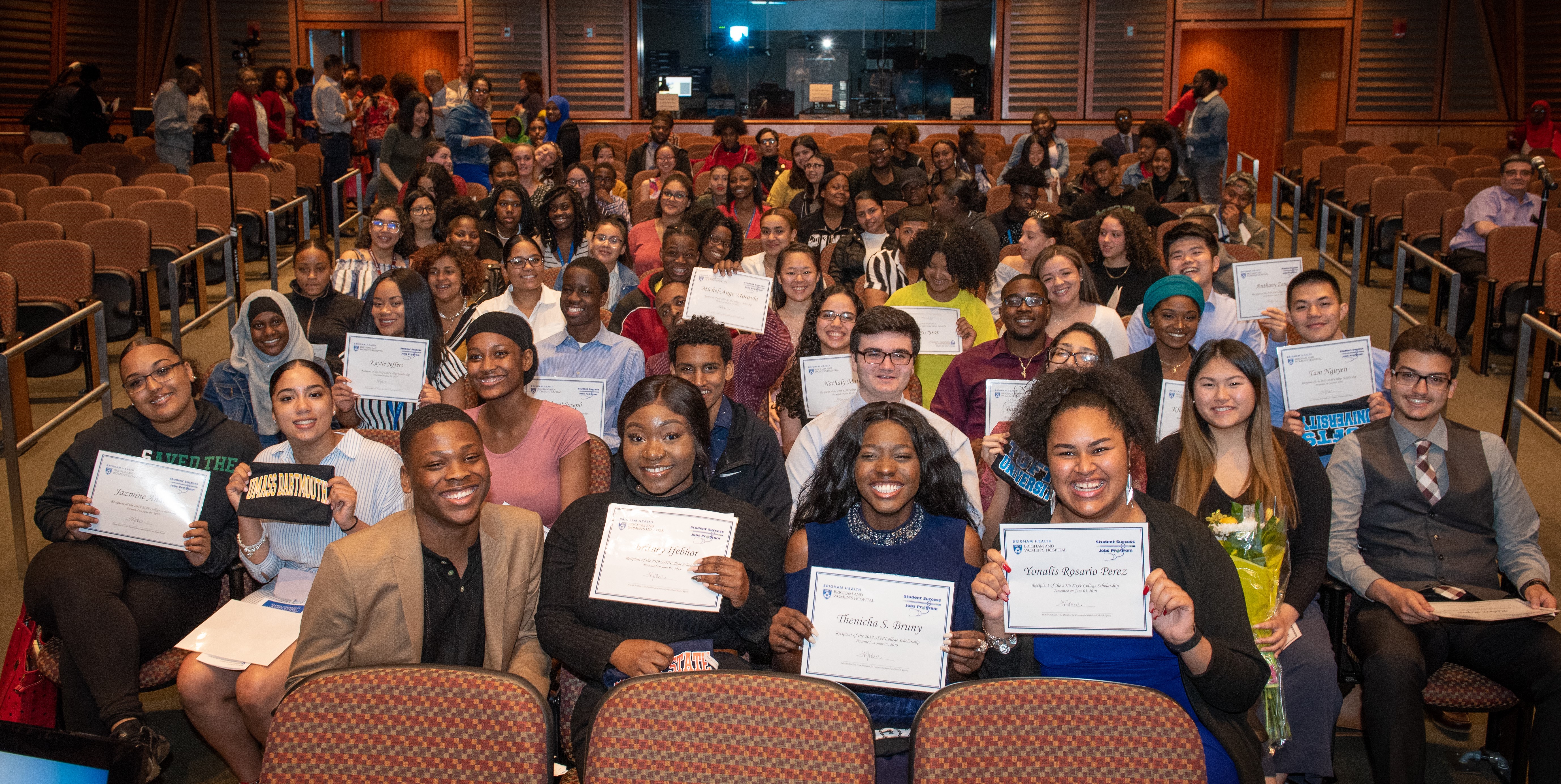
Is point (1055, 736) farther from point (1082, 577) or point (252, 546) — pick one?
point (252, 546)

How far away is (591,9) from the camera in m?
14.8

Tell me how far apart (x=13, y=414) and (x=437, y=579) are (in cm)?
318

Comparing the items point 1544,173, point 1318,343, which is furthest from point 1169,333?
Answer: point 1544,173

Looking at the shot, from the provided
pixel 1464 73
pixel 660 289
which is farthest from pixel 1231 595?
pixel 1464 73

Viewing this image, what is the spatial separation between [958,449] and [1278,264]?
7.60 feet

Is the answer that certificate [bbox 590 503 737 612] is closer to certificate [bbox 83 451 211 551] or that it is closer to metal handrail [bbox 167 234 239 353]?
certificate [bbox 83 451 211 551]

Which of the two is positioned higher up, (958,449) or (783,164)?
(783,164)

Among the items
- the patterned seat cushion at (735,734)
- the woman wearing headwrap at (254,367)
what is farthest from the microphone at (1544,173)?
the woman wearing headwrap at (254,367)

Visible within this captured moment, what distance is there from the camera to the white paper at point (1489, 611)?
9.64 feet

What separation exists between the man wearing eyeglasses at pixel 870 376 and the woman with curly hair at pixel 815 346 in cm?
15

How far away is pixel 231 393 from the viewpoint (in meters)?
4.34

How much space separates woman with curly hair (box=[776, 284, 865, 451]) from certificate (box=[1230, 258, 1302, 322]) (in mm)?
1686

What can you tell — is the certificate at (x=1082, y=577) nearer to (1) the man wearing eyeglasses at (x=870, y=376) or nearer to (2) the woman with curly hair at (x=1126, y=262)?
(1) the man wearing eyeglasses at (x=870, y=376)

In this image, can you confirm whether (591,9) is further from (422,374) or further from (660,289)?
(422,374)
